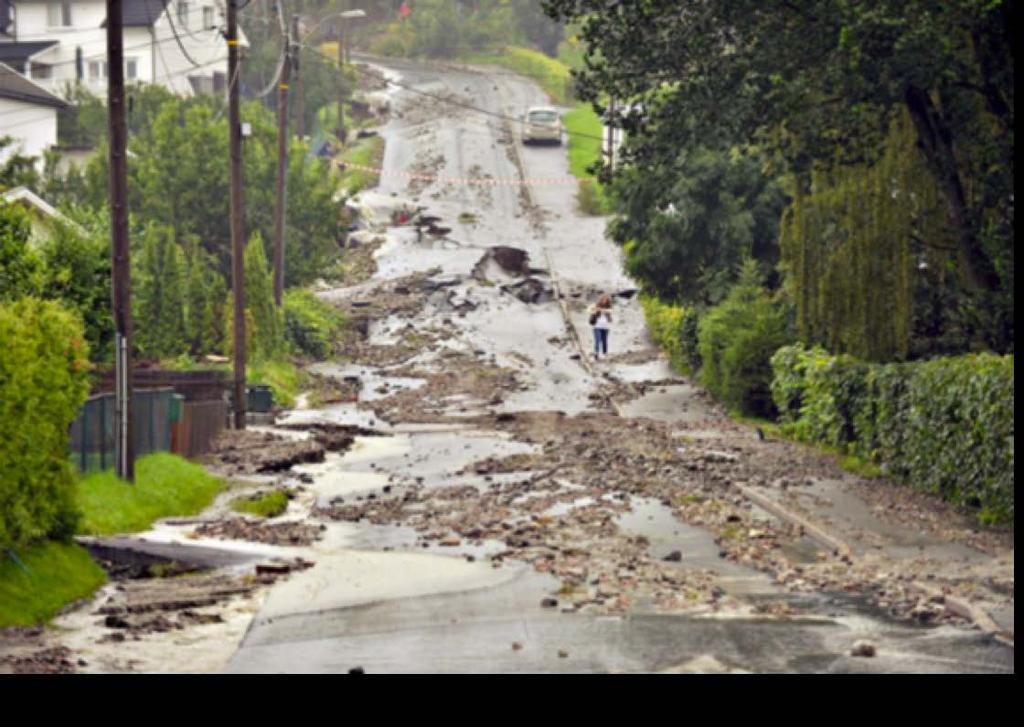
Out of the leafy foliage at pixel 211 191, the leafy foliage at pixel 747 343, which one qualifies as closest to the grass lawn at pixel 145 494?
the leafy foliage at pixel 747 343

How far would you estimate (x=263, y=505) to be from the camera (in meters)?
28.0

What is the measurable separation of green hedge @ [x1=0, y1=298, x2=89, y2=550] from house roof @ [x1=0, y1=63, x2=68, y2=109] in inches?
1759

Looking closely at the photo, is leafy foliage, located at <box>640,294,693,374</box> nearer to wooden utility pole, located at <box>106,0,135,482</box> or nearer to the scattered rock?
wooden utility pole, located at <box>106,0,135,482</box>

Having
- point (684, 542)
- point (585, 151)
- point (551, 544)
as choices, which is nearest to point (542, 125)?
point (585, 151)

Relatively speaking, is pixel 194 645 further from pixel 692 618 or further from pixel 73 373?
pixel 73 373

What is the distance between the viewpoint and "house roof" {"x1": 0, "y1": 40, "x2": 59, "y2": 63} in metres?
86.1

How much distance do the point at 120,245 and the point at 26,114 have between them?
4387 cm

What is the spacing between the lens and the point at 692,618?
1750cm

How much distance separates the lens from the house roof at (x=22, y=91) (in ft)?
214

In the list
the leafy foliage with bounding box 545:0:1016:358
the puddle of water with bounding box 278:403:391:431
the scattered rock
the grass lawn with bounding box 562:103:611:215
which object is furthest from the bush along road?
the grass lawn with bounding box 562:103:611:215

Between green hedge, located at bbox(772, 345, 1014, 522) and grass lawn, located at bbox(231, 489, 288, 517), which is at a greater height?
green hedge, located at bbox(772, 345, 1014, 522)

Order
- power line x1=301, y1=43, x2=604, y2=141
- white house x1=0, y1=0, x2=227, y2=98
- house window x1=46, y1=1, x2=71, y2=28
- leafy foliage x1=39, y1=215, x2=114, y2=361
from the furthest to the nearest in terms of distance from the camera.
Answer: power line x1=301, y1=43, x2=604, y2=141, house window x1=46, y1=1, x2=71, y2=28, white house x1=0, y1=0, x2=227, y2=98, leafy foliage x1=39, y1=215, x2=114, y2=361

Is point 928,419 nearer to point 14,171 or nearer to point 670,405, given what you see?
point 670,405

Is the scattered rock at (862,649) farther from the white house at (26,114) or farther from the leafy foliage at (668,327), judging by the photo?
the white house at (26,114)
